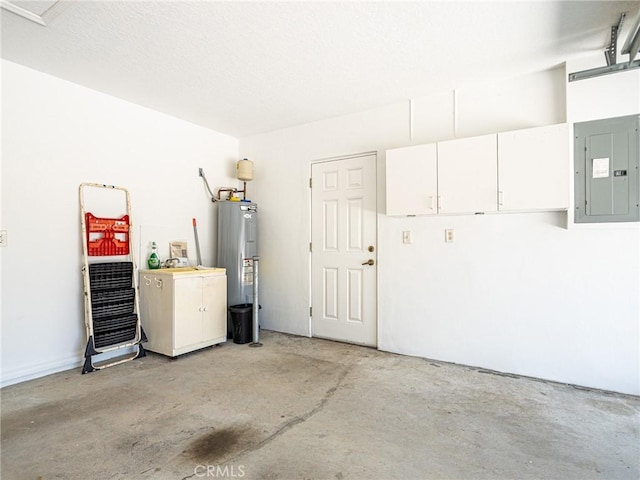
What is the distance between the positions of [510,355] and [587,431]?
0.96m

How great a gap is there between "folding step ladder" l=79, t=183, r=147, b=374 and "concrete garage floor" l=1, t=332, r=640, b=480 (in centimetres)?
29

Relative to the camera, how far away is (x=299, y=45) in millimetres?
2600

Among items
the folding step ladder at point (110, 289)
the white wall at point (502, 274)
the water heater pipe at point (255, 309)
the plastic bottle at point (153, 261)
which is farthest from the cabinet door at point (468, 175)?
the folding step ladder at point (110, 289)

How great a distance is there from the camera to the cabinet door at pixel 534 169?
269 centimetres

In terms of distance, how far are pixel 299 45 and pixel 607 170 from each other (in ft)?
8.67

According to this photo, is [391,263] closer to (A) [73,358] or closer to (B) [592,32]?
(B) [592,32]

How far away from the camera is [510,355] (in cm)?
307

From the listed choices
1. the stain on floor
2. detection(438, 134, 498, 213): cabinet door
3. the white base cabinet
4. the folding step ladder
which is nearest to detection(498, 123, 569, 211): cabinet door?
detection(438, 134, 498, 213): cabinet door

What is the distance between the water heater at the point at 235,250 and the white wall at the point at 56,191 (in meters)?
0.68

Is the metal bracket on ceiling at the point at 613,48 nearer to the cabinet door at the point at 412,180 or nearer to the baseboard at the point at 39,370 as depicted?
the cabinet door at the point at 412,180

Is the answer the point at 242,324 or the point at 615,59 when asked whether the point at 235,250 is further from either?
the point at 615,59

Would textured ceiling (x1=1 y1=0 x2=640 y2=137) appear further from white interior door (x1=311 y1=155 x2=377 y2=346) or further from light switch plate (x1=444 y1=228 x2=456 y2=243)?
light switch plate (x1=444 y1=228 x2=456 y2=243)

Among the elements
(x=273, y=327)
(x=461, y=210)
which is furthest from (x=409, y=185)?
(x=273, y=327)

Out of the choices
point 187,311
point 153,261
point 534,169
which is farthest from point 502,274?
point 153,261
